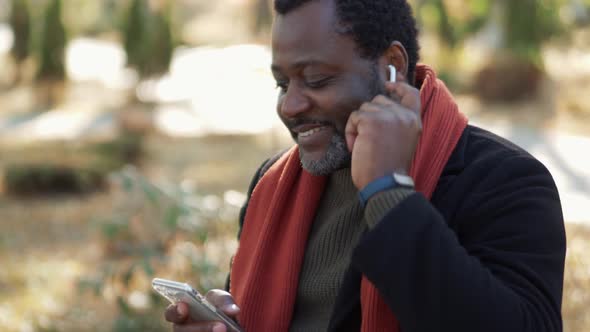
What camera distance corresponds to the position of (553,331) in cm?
200

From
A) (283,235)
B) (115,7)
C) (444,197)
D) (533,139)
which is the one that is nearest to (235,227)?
(283,235)

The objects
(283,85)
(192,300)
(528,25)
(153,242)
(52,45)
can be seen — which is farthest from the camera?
(52,45)

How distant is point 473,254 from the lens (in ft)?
6.59

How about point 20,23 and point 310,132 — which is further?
point 20,23

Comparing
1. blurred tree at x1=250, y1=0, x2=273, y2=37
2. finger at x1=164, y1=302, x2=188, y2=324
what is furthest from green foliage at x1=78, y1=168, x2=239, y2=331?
blurred tree at x1=250, y1=0, x2=273, y2=37

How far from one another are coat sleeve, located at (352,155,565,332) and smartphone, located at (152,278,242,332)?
1.38 ft

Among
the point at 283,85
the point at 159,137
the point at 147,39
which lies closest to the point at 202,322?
the point at 283,85

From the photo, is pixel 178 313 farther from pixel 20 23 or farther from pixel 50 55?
pixel 20 23

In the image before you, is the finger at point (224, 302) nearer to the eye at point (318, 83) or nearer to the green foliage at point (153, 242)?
the eye at point (318, 83)

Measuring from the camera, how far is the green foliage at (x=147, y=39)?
14258 mm

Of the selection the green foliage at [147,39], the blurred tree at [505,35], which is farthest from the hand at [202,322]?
the green foliage at [147,39]

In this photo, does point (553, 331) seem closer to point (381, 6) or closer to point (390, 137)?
point (390, 137)

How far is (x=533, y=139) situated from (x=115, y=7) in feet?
47.2

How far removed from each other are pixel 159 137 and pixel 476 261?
11.6 m
